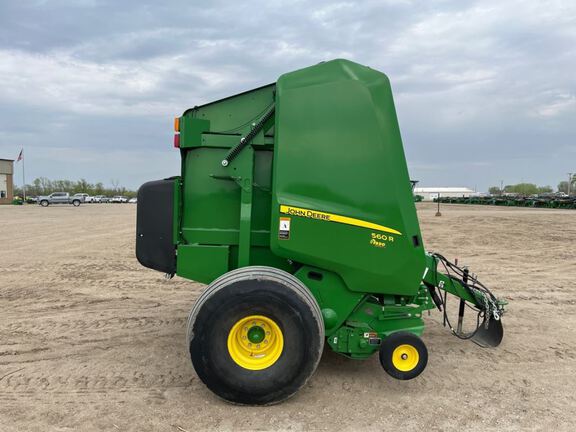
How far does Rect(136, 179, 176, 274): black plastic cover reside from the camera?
3.86 m

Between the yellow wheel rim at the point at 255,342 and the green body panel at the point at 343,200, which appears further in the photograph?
the green body panel at the point at 343,200

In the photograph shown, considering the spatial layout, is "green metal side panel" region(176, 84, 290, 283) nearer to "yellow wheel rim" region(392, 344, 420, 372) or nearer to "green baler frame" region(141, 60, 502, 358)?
"green baler frame" region(141, 60, 502, 358)

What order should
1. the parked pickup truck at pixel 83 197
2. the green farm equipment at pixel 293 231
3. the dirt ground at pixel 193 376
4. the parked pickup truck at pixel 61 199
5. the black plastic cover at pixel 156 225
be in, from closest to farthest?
the dirt ground at pixel 193 376 → the green farm equipment at pixel 293 231 → the black plastic cover at pixel 156 225 → the parked pickup truck at pixel 61 199 → the parked pickup truck at pixel 83 197

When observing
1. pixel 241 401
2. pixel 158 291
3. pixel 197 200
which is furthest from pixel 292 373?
pixel 158 291

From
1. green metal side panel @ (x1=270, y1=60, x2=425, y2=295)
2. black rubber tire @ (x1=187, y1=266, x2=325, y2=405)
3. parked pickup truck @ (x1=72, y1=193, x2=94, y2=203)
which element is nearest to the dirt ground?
black rubber tire @ (x1=187, y1=266, x2=325, y2=405)

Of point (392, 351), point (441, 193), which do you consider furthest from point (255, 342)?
point (441, 193)

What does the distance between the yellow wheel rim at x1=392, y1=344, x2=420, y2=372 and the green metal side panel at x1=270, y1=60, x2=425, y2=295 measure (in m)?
0.52

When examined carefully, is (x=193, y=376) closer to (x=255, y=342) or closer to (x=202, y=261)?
(x=255, y=342)

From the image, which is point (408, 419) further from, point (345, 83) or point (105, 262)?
point (105, 262)

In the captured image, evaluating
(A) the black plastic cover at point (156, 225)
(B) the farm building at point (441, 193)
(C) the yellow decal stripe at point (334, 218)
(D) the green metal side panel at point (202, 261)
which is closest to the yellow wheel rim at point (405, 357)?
(C) the yellow decal stripe at point (334, 218)

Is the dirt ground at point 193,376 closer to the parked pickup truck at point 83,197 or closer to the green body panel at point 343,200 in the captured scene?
the green body panel at point 343,200

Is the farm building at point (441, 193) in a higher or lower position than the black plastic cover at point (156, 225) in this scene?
higher

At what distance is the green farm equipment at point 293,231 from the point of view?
3111 mm

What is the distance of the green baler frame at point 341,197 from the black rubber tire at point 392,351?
0.14 meters
